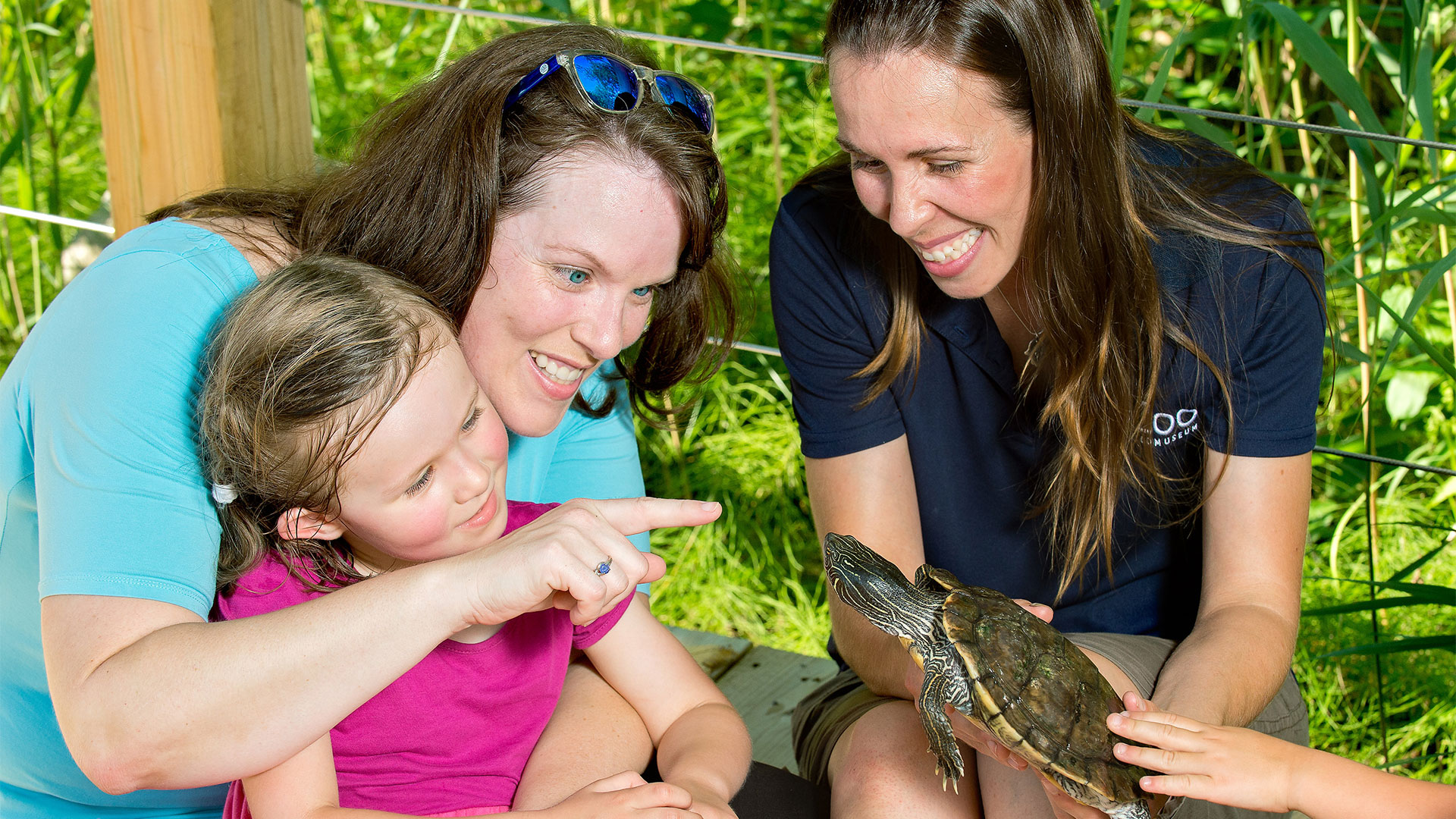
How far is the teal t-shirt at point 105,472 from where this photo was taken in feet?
3.74

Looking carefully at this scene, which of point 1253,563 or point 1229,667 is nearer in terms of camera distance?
point 1229,667

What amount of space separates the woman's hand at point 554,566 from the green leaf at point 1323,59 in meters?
1.30

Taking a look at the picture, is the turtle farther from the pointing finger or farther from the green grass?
the green grass

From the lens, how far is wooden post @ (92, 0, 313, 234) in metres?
1.72

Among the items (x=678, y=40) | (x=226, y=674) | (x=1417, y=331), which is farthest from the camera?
(x=678, y=40)

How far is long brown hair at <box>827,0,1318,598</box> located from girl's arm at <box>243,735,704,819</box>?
2.25 feet

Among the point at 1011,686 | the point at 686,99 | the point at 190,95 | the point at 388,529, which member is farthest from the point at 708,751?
the point at 190,95

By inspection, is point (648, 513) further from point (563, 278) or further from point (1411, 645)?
point (1411, 645)

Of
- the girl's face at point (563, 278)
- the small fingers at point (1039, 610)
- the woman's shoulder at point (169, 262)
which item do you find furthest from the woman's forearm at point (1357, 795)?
the woman's shoulder at point (169, 262)

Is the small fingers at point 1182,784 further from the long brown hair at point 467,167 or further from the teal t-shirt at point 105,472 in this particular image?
the teal t-shirt at point 105,472

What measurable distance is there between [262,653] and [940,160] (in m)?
0.94

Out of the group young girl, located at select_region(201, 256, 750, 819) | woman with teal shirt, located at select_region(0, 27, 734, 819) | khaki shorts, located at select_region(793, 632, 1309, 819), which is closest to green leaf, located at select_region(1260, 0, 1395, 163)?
khaki shorts, located at select_region(793, 632, 1309, 819)

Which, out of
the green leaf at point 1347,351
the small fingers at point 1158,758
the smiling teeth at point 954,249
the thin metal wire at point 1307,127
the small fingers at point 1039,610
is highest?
the thin metal wire at point 1307,127

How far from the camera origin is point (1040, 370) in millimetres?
1615
